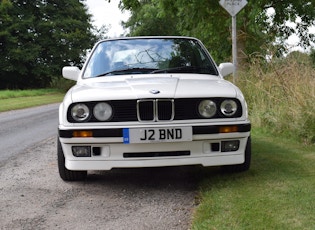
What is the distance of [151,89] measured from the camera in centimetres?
402

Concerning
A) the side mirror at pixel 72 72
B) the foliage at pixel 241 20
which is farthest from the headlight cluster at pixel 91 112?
the foliage at pixel 241 20

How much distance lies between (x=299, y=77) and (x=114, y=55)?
11.3ft

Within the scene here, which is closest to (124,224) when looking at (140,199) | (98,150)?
(140,199)

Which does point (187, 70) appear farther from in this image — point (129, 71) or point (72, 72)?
point (72, 72)

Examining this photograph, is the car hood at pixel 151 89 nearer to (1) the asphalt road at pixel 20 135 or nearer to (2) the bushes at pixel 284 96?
(2) the bushes at pixel 284 96

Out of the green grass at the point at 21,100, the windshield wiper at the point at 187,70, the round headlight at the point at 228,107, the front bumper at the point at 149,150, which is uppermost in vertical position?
the windshield wiper at the point at 187,70

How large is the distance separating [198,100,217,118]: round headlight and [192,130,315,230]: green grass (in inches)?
26.3

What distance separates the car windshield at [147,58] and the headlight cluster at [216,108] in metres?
1.04

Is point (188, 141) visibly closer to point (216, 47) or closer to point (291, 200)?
point (291, 200)

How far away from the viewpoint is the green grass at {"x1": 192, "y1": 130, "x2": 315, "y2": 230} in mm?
3098

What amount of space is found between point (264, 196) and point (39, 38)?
3920 cm

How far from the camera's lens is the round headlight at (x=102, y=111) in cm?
398

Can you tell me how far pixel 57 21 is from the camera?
40.0 metres

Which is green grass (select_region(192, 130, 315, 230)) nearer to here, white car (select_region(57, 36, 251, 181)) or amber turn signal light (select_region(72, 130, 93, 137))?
white car (select_region(57, 36, 251, 181))
